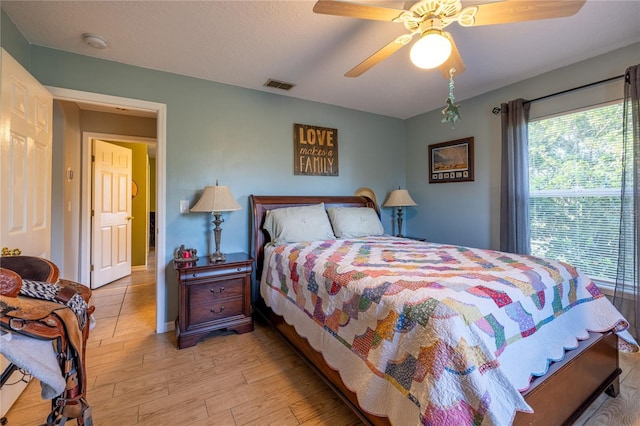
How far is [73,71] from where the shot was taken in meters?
2.37

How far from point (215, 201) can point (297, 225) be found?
2.68 ft

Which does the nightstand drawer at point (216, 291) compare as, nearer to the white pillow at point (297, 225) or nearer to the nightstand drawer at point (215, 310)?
the nightstand drawer at point (215, 310)

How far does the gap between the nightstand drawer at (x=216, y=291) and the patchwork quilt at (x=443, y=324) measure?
2.31ft

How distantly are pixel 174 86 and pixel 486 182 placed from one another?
352 centimetres

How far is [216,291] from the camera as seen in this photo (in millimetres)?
2496

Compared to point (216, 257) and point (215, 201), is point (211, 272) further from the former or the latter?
point (215, 201)

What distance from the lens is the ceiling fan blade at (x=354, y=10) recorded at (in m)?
1.42

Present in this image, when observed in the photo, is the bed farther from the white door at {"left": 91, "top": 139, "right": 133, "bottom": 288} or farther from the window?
the white door at {"left": 91, "top": 139, "right": 133, "bottom": 288}

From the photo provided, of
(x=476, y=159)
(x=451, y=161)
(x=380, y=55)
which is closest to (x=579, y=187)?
(x=476, y=159)

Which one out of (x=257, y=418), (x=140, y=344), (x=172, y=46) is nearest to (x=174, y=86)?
(x=172, y=46)

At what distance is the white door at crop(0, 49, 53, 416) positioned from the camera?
159 cm

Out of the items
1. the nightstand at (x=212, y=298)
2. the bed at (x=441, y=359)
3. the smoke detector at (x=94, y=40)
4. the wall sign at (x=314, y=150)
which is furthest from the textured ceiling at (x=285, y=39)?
the nightstand at (x=212, y=298)

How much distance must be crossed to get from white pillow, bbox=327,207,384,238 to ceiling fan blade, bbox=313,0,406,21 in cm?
200

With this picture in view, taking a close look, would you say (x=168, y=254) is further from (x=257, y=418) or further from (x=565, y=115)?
(x=565, y=115)
